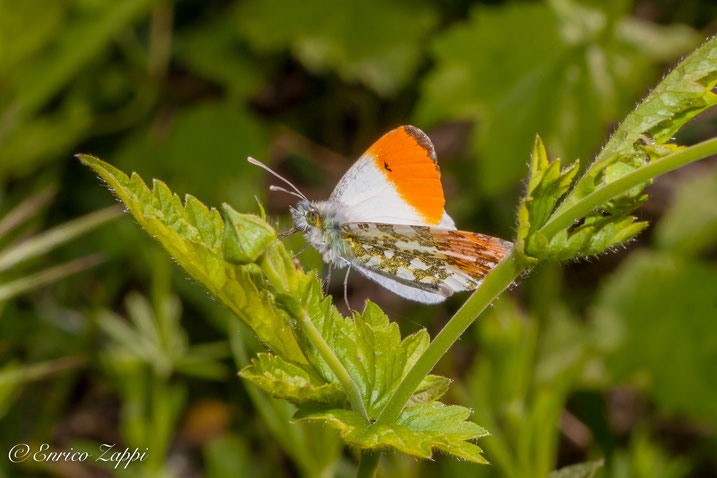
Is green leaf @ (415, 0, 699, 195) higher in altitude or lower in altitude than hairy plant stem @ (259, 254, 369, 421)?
lower

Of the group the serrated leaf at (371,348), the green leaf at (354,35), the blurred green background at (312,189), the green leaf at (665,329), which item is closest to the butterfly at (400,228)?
the serrated leaf at (371,348)

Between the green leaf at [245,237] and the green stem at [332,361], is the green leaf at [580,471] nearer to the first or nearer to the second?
the green stem at [332,361]

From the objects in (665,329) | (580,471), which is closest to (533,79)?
(665,329)

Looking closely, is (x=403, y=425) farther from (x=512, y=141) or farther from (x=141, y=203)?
(x=512, y=141)

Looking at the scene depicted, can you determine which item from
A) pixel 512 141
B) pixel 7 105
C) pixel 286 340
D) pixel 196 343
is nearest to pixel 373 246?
pixel 286 340

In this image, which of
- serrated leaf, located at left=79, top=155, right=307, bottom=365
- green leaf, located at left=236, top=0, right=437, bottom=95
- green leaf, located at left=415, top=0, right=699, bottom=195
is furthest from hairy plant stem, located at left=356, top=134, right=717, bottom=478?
green leaf, located at left=236, top=0, right=437, bottom=95

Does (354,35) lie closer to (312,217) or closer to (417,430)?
(312,217)

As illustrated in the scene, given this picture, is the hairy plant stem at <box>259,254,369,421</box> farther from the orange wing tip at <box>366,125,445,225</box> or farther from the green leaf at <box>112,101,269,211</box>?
the green leaf at <box>112,101,269,211</box>
